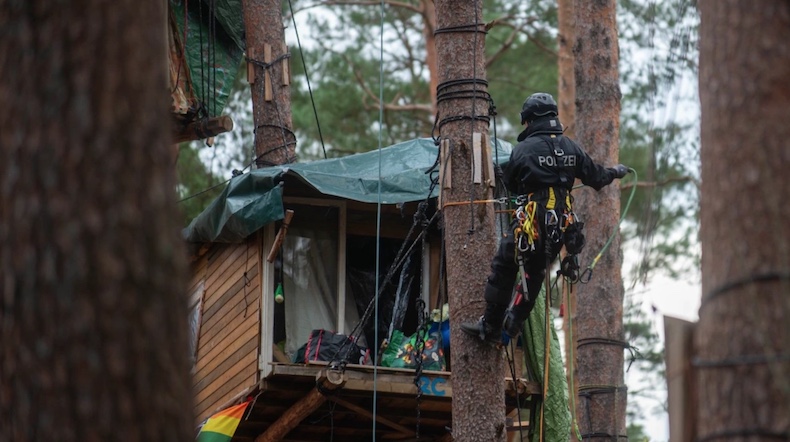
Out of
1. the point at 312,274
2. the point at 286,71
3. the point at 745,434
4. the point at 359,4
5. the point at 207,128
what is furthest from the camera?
the point at 359,4

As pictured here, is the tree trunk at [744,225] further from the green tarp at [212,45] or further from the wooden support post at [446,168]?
the green tarp at [212,45]

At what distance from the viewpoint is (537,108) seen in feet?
31.8

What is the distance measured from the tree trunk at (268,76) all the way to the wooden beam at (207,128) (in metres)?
1.35

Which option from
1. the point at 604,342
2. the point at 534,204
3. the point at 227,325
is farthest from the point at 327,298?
the point at 604,342

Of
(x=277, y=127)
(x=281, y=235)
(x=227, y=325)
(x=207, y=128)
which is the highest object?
(x=277, y=127)

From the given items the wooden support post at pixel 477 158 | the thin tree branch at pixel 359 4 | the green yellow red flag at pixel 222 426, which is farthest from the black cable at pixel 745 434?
the thin tree branch at pixel 359 4

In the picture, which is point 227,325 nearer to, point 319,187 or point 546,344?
point 319,187

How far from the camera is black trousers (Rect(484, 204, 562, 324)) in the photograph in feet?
28.9

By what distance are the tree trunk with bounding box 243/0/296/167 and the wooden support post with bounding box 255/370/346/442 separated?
3316mm

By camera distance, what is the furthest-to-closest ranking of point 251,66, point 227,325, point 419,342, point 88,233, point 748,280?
point 251,66
point 227,325
point 419,342
point 748,280
point 88,233

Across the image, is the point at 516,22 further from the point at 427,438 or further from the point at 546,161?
the point at 546,161

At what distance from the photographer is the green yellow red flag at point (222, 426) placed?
10703mm

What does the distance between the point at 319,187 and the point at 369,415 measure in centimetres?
210

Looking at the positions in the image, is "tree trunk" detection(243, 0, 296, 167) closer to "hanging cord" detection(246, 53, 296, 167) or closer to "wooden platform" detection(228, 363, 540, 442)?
"hanging cord" detection(246, 53, 296, 167)
